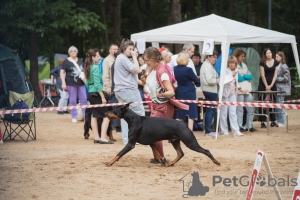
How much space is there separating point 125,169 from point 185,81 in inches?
150

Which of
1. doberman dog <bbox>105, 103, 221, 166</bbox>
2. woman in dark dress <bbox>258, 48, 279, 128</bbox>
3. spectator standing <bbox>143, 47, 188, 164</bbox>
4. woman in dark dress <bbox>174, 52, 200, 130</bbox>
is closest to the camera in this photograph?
doberman dog <bbox>105, 103, 221, 166</bbox>

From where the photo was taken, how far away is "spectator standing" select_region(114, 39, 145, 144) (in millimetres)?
8719

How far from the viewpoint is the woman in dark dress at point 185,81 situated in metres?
10.3

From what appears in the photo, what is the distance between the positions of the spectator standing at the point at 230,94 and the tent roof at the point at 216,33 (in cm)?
58

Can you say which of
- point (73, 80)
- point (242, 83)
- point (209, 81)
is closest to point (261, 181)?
point (209, 81)

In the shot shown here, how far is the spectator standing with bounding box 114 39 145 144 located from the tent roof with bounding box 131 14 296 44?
280 centimetres

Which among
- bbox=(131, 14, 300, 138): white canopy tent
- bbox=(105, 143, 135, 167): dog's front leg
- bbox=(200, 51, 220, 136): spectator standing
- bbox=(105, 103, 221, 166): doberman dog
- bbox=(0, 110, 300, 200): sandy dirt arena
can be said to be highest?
bbox=(131, 14, 300, 138): white canopy tent

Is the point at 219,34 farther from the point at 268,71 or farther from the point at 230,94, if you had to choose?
the point at 268,71

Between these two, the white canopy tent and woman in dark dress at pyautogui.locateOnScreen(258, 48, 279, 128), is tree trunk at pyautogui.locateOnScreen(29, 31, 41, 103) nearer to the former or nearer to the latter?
the white canopy tent

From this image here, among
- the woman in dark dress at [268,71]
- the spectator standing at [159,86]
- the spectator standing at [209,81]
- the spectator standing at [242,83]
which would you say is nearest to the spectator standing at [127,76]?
the spectator standing at [159,86]

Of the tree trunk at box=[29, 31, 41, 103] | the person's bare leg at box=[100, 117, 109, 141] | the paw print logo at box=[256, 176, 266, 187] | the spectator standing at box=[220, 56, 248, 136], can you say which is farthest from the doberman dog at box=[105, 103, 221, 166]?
the tree trunk at box=[29, 31, 41, 103]

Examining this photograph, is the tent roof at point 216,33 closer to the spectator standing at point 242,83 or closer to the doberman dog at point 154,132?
the spectator standing at point 242,83

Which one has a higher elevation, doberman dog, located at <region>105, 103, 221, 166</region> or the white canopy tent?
the white canopy tent

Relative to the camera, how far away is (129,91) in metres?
8.86
